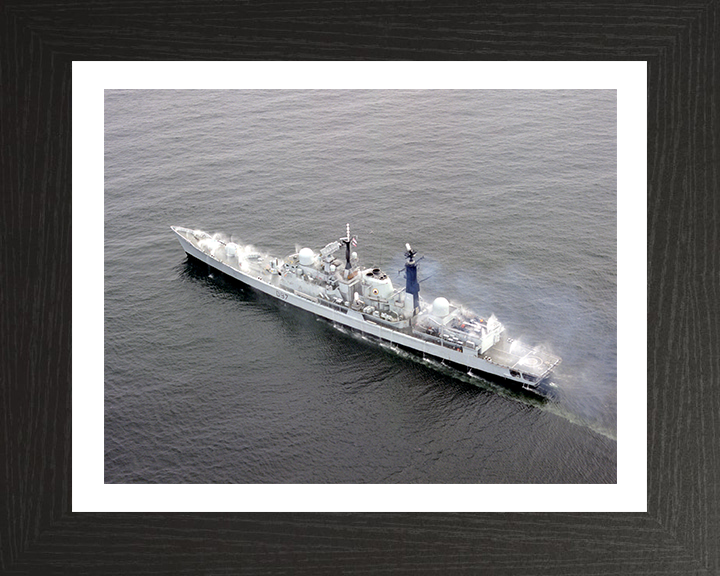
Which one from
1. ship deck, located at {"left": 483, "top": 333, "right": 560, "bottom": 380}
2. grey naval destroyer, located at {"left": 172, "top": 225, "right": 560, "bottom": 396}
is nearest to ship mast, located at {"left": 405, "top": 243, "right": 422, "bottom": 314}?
grey naval destroyer, located at {"left": 172, "top": 225, "right": 560, "bottom": 396}

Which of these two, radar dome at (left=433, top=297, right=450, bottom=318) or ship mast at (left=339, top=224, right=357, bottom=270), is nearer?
radar dome at (left=433, top=297, right=450, bottom=318)

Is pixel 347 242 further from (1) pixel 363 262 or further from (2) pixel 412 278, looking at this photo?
(2) pixel 412 278

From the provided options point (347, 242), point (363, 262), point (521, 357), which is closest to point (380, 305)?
point (363, 262)

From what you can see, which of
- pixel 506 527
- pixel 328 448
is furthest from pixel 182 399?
pixel 506 527

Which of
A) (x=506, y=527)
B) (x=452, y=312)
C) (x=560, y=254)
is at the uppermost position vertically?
(x=560, y=254)

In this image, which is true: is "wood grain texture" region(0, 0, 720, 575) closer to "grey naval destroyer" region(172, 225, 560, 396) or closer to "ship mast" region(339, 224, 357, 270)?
"grey naval destroyer" region(172, 225, 560, 396)

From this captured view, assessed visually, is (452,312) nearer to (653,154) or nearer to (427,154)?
(427,154)
